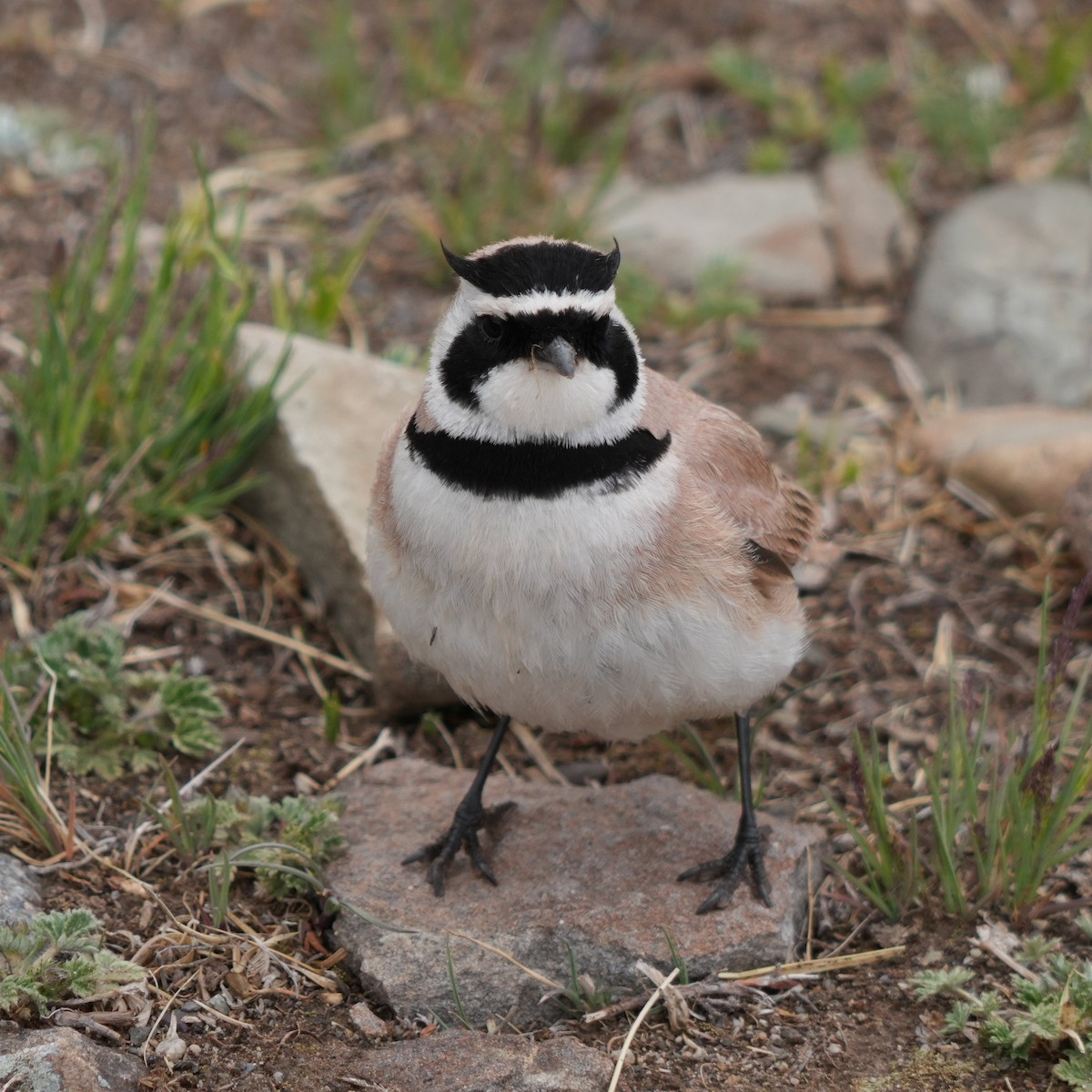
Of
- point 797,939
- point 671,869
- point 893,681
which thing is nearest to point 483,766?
point 671,869

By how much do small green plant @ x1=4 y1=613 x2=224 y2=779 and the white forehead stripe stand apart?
1889 millimetres

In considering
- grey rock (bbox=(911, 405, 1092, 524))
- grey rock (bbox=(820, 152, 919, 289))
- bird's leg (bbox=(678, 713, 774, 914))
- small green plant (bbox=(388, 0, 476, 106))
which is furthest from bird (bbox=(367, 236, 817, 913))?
small green plant (bbox=(388, 0, 476, 106))

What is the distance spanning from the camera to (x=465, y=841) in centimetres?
479

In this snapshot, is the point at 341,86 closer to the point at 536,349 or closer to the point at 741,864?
the point at 536,349

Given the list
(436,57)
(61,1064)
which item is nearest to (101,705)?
(61,1064)

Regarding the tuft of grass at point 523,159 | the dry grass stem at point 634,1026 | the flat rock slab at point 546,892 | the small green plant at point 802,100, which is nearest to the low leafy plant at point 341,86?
the tuft of grass at point 523,159

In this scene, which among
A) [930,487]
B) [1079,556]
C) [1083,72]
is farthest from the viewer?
[1083,72]

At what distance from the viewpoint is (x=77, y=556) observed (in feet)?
18.6

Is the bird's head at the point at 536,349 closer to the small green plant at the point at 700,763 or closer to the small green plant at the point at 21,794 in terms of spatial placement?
the small green plant at the point at 700,763

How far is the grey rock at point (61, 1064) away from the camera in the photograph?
11.8 ft

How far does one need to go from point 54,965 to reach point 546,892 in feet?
4.75

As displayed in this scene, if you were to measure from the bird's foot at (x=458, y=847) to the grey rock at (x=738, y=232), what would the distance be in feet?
12.2

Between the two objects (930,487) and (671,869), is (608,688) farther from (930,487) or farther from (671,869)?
(930,487)

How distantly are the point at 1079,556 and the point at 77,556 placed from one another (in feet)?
12.9
